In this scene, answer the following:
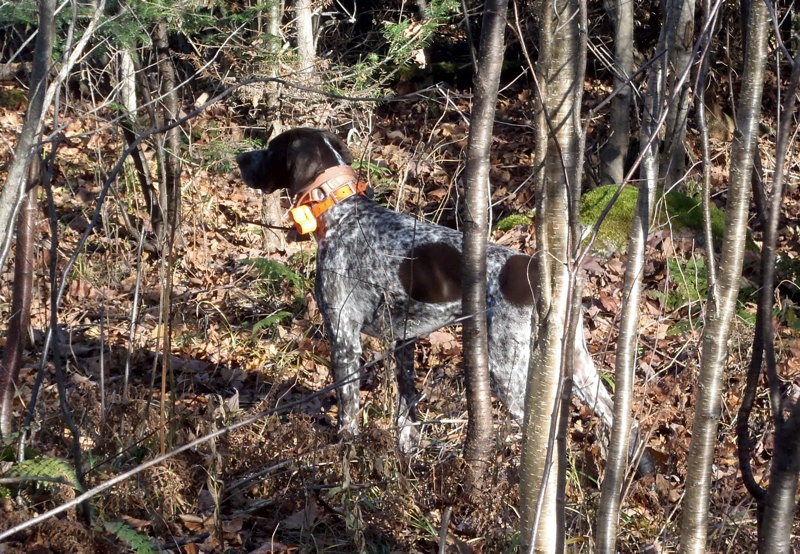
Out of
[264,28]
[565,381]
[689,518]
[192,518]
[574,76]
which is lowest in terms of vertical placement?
[192,518]

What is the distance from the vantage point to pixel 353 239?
5.09m

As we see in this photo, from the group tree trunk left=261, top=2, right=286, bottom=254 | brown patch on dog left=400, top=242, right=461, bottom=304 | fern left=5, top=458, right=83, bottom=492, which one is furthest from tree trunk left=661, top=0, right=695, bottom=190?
tree trunk left=261, top=2, right=286, bottom=254

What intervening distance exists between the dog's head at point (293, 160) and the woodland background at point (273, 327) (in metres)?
0.42

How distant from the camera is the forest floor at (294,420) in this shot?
336cm

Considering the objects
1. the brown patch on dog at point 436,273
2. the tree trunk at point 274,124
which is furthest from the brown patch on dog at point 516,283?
the tree trunk at point 274,124

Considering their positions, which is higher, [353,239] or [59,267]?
[353,239]

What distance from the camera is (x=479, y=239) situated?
337 centimetres

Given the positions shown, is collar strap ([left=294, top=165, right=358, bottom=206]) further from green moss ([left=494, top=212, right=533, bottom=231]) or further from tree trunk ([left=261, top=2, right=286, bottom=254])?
green moss ([left=494, top=212, right=533, bottom=231])

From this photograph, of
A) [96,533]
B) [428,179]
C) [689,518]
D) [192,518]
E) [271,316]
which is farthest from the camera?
[428,179]

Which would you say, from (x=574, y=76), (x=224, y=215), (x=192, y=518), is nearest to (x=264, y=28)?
(x=224, y=215)

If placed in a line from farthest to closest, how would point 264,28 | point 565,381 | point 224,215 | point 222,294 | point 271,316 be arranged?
point 224,215 → point 264,28 → point 222,294 → point 271,316 → point 565,381

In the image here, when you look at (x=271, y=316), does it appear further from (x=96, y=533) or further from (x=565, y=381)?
(x=565, y=381)

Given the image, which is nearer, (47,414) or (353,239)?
(47,414)

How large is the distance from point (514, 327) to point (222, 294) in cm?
346
